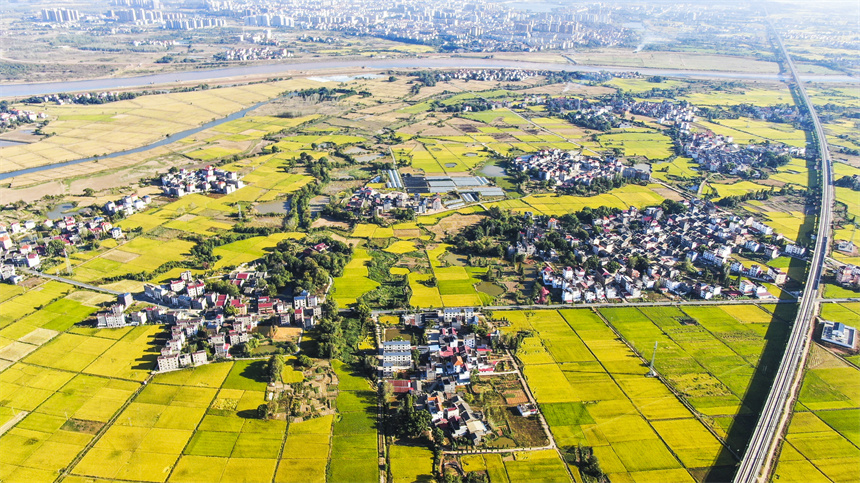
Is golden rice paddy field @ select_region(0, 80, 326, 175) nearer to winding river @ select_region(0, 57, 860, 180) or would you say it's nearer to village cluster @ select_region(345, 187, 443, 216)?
winding river @ select_region(0, 57, 860, 180)

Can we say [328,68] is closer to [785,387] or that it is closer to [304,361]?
[304,361]

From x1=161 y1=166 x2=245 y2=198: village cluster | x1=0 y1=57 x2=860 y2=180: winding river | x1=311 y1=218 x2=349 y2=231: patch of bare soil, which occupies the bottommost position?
x1=311 y1=218 x2=349 y2=231: patch of bare soil

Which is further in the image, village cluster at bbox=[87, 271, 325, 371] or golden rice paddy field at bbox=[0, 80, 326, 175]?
golden rice paddy field at bbox=[0, 80, 326, 175]

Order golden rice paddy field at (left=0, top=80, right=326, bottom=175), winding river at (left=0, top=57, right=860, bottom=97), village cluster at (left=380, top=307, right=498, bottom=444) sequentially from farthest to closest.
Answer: winding river at (left=0, top=57, right=860, bottom=97)
golden rice paddy field at (left=0, top=80, right=326, bottom=175)
village cluster at (left=380, top=307, right=498, bottom=444)

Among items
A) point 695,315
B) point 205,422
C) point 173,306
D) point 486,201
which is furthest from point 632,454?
point 486,201

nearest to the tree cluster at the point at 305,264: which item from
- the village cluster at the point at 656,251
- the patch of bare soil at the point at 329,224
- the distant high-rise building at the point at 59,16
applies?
the patch of bare soil at the point at 329,224

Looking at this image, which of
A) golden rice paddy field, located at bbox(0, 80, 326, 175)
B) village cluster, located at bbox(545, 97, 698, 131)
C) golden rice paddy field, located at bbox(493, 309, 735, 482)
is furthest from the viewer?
village cluster, located at bbox(545, 97, 698, 131)

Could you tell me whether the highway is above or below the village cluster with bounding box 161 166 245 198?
below

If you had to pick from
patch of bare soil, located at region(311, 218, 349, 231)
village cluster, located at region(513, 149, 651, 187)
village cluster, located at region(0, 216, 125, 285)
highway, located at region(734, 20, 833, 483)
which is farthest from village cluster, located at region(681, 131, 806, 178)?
village cluster, located at region(0, 216, 125, 285)
